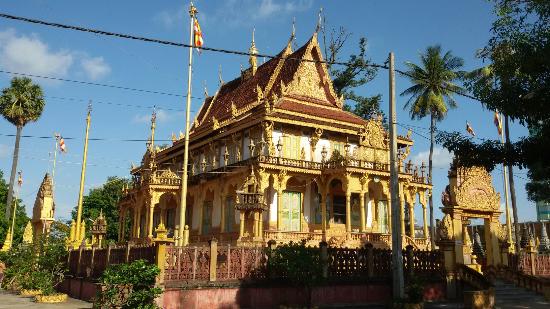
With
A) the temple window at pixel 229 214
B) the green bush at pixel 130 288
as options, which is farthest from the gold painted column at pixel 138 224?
the green bush at pixel 130 288

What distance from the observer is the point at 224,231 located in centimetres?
2897

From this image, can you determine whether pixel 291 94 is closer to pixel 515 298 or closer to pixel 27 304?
pixel 515 298

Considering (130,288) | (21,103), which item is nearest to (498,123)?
(130,288)

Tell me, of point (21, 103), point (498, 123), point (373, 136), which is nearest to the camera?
point (373, 136)

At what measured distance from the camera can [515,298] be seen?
61.7ft

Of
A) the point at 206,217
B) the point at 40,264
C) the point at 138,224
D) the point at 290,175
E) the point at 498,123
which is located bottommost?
the point at 40,264

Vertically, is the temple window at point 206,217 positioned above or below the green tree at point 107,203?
below

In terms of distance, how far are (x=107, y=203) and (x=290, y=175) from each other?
38113 mm

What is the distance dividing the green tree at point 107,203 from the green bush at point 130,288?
45712 millimetres

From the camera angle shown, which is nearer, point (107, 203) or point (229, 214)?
point (229, 214)

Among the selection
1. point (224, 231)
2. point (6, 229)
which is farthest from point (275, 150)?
point (6, 229)

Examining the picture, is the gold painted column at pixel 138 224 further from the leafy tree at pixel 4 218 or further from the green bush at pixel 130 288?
the green bush at pixel 130 288

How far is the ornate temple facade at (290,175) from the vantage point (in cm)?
2579

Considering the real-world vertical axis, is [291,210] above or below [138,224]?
above
